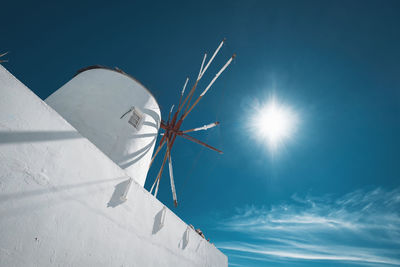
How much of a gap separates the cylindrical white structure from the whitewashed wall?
5.46 feet

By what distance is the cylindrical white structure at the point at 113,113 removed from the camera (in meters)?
5.53

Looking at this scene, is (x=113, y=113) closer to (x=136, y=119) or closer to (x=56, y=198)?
(x=136, y=119)

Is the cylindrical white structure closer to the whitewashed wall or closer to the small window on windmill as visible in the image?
the small window on windmill

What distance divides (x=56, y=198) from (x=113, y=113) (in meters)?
3.57

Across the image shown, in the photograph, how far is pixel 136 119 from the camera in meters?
6.79

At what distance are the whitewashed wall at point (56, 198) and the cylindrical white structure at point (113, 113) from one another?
1.67 metres

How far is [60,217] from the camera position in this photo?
3037 millimetres

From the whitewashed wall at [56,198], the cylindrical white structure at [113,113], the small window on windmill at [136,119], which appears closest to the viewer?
the whitewashed wall at [56,198]

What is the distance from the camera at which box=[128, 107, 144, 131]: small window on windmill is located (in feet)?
21.6

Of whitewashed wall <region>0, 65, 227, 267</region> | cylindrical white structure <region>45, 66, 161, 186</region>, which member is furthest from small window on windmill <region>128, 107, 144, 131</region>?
whitewashed wall <region>0, 65, 227, 267</region>

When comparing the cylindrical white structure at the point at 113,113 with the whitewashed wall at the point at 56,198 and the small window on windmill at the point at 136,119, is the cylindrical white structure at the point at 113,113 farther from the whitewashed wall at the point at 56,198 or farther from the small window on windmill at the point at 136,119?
the whitewashed wall at the point at 56,198

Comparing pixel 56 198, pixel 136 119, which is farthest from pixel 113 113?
pixel 56 198

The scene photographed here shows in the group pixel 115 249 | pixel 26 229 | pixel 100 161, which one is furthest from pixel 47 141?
pixel 115 249

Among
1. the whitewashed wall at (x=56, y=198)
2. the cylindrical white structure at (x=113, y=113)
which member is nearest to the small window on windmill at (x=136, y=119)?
the cylindrical white structure at (x=113, y=113)
